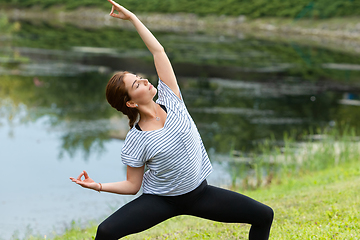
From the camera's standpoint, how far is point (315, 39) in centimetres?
3020

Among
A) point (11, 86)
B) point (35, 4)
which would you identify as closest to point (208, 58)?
point (11, 86)

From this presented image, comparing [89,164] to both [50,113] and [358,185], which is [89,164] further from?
[358,185]

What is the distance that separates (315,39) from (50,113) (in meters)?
22.3

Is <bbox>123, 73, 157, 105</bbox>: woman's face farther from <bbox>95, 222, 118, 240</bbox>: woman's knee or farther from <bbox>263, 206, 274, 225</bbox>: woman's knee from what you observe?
<bbox>263, 206, 274, 225</bbox>: woman's knee

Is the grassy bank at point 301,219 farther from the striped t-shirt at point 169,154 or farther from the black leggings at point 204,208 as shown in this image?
the striped t-shirt at point 169,154

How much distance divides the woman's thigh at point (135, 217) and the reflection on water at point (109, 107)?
3.41m

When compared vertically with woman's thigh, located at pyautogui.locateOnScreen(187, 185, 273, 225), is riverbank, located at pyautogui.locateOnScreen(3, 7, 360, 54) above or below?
below

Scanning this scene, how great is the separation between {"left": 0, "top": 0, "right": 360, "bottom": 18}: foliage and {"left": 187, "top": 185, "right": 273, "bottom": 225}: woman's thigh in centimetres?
3227

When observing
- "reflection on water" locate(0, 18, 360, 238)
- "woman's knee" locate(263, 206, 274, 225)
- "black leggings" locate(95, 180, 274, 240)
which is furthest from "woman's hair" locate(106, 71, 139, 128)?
"reflection on water" locate(0, 18, 360, 238)

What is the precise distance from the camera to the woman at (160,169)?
117 inches

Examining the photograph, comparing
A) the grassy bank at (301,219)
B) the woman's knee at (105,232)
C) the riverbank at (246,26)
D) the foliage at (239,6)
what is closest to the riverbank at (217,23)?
the riverbank at (246,26)

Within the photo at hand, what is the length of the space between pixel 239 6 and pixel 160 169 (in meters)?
38.7

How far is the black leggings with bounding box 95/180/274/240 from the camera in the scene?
9.92 ft

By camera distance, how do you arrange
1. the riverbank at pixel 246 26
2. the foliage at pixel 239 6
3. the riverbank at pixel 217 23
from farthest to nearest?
1. the foliage at pixel 239 6
2. the riverbank at pixel 217 23
3. the riverbank at pixel 246 26
